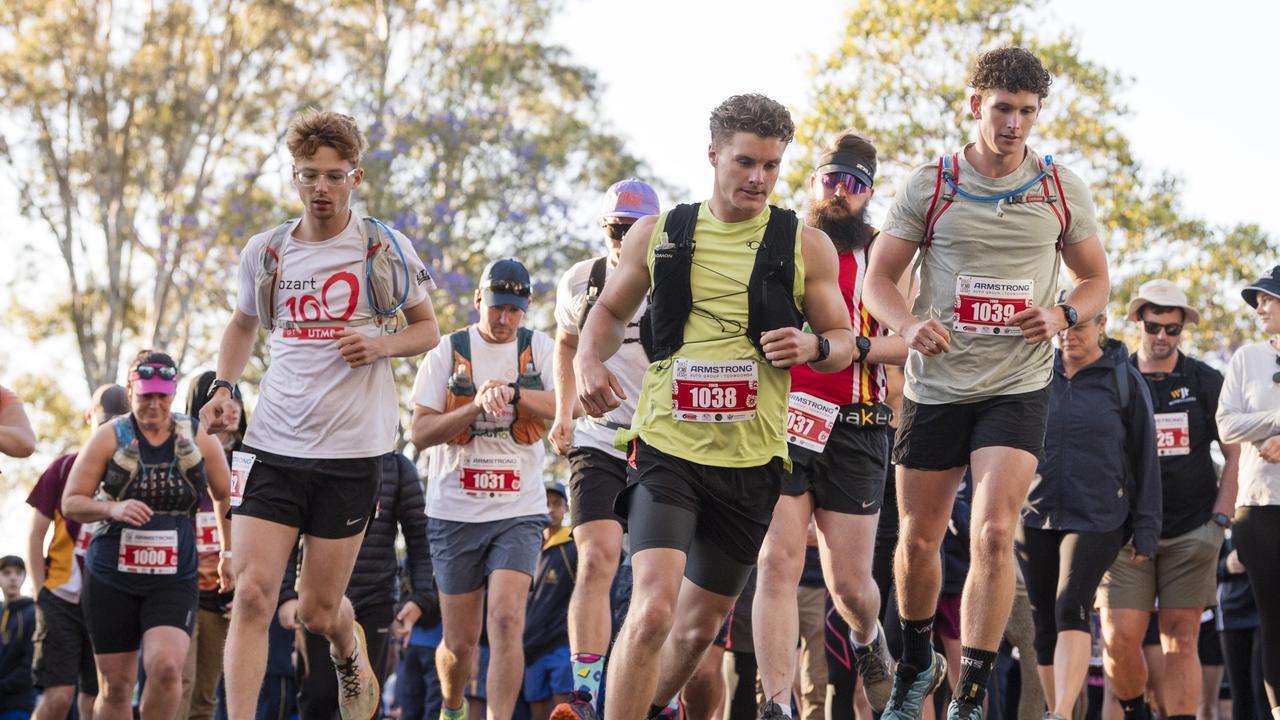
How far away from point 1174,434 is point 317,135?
20.0ft

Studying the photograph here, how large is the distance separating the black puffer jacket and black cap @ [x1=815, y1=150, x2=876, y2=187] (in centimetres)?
393

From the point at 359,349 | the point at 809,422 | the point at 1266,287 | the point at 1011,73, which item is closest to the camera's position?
the point at 1011,73

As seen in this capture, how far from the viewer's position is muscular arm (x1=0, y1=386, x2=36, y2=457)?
776 centimetres

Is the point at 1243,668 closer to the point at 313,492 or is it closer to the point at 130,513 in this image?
the point at 313,492

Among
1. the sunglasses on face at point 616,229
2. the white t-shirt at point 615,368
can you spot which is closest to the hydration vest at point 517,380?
the white t-shirt at point 615,368

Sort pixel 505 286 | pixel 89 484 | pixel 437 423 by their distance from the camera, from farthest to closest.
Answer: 1. pixel 89 484
2. pixel 505 286
3. pixel 437 423

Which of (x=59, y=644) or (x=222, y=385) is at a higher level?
(x=222, y=385)

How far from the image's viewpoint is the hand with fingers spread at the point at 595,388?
5992 millimetres

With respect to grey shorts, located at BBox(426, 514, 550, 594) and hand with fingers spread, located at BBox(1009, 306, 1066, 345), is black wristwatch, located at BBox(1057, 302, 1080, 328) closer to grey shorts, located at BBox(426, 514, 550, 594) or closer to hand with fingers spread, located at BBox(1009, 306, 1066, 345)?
→ hand with fingers spread, located at BBox(1009, 306, 1066, 345)

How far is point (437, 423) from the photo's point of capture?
964 centimetres

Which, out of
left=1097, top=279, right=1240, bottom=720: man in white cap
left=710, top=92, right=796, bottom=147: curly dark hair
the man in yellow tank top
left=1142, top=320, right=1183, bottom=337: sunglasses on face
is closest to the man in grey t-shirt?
the man in yellow tank top

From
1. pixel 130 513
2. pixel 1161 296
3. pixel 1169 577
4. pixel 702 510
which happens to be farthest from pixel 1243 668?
pixel 130 513

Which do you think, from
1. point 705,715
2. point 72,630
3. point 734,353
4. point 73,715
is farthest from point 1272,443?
point 73,715

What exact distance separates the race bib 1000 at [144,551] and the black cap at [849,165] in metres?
4.50
